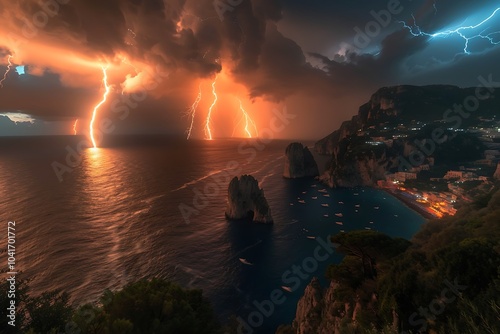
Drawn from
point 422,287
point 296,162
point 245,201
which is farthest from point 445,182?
point 422,287

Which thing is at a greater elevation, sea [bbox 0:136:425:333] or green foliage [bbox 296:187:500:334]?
green foliage [bbox 296:187:500:334]

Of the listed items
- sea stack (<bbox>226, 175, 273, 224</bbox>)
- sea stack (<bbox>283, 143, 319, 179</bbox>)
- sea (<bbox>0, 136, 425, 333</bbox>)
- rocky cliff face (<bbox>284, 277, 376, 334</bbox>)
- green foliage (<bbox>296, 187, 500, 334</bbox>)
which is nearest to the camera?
green foliage (<bbox>296, 187, 500, 334</bbox>)

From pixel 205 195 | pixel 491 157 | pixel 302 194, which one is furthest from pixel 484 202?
pixel 491 157

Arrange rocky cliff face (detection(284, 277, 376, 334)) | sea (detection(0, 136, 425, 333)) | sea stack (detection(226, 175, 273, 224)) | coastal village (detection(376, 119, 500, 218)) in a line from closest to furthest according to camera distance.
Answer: rocky cliff face (detection(284, 277, 376, 334))
sea (detection(0, 136, 425, 333))
sea stack (detection(226, 175, 273, 224))
coastal village (detection(376, 119, 500, 218))

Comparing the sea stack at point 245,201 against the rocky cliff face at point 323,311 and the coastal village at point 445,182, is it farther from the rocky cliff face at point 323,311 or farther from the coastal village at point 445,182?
the coastal village at point 445,182

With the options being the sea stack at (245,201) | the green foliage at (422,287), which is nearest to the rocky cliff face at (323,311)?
the green foliage at (422,287)

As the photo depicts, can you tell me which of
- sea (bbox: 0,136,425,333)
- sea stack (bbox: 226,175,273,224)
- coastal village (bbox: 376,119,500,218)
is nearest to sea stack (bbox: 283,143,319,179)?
sea (bbox: 0,136,425,333)

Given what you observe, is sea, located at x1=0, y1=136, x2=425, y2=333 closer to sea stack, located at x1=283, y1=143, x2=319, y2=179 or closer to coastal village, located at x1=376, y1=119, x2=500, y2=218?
coastal village, located at x1=376, y1=119, x2=500, y2=218

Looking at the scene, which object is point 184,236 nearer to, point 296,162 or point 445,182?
point 296,162
